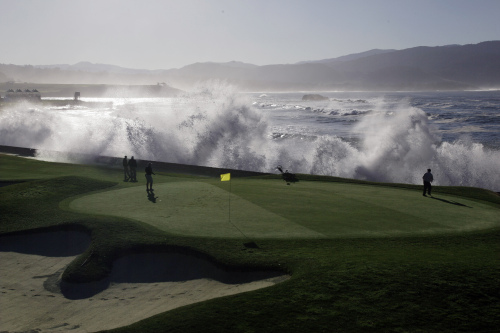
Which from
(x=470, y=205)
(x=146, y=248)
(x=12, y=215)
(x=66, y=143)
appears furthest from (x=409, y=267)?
(x=66, y=143)

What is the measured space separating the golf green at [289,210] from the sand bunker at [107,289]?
5.49 ft

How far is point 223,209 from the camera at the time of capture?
621 inches

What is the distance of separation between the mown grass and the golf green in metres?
0.72

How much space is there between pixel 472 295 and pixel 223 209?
28.2 ft

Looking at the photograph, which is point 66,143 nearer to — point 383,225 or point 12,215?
point 12,215

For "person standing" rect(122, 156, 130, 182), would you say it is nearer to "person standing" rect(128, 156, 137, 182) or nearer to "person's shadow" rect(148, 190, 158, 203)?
"person standing" rect(128, 156, 137, 182)

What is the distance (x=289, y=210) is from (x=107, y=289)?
7048 mm

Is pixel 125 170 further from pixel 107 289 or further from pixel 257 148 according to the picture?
A: pixel 257 148

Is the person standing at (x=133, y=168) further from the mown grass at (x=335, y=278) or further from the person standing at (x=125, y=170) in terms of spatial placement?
the mown grass at (x=335, y=278)

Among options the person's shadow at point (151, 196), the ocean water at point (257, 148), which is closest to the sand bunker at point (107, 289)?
the person's shadow at point (151, 196)

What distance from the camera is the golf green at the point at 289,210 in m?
13.5

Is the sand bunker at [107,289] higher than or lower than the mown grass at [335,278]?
lower

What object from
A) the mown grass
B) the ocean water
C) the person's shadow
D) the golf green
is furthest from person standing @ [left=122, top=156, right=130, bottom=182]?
the ocean water

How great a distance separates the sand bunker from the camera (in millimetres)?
9320
